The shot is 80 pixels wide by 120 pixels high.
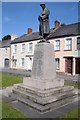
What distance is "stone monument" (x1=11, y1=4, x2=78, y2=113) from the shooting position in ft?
18.7

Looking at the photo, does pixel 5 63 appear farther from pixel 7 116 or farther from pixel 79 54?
pixel 7 116

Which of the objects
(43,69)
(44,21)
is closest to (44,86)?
(43,69)

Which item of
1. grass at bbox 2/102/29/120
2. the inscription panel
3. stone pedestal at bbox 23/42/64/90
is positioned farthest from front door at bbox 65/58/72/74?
grass at bbox 2/102/29/120

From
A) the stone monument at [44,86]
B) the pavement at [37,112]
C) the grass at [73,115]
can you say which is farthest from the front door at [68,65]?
the grass at [73,115]

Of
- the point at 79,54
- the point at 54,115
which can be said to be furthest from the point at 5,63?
the point at 54,115

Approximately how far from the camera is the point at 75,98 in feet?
22.1

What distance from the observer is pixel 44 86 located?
247 inches

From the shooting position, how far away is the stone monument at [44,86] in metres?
5.69

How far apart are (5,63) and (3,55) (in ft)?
6.92

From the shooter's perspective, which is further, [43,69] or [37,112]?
[43,69]

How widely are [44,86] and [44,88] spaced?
95 mm

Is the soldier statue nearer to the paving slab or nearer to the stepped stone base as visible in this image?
the stepped stone base

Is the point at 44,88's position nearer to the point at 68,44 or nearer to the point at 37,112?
the point at 37,112

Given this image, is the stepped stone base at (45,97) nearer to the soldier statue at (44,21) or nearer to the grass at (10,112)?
the grass at (10,112)
